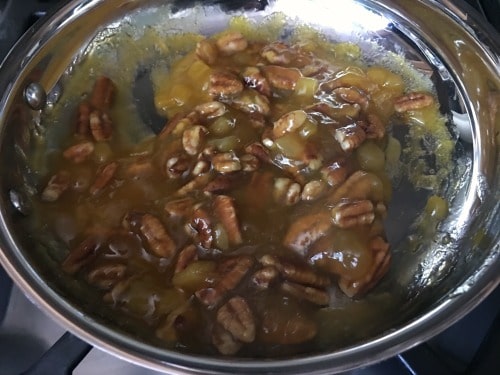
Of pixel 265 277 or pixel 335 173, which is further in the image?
pixel 335 173

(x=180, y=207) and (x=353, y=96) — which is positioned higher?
(x=353, y=96)

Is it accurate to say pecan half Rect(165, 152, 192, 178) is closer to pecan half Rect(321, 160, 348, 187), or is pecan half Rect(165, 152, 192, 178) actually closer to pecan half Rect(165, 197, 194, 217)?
pecan half Rect(165, 197, 194, 217)

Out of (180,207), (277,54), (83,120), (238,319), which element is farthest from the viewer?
(277,54)

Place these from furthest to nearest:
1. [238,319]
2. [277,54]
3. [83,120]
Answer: [277,54]
[83,120]
[238,319]

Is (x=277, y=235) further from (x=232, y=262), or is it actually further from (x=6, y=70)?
(x=6, y=70)

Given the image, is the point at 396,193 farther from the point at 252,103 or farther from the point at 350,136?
the point at 252,103

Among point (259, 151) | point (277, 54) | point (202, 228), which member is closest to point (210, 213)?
point (202, 228)

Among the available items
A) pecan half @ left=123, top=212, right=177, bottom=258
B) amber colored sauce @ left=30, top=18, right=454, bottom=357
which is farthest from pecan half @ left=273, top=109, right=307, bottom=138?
pecan half @ left=123, top=212, right=177, bottom=258
